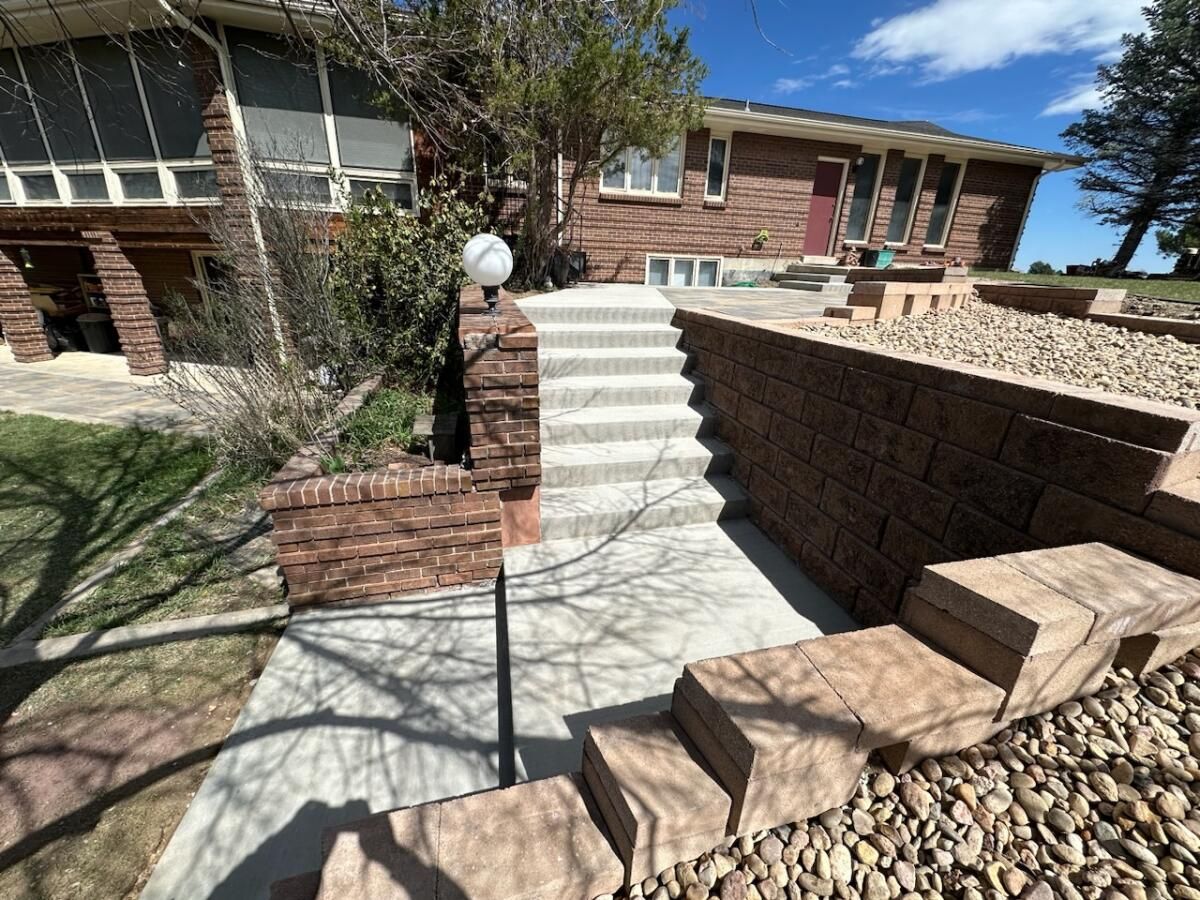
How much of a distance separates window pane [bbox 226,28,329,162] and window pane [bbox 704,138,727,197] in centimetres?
722

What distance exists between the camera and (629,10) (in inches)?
219

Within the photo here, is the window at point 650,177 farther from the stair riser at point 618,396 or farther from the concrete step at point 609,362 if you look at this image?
the stair riser at point 618,396

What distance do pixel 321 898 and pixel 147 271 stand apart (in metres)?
14.6

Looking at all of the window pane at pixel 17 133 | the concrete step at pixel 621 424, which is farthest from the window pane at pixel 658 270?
the window pane at pixel 17 133

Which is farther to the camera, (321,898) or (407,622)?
(407,622)

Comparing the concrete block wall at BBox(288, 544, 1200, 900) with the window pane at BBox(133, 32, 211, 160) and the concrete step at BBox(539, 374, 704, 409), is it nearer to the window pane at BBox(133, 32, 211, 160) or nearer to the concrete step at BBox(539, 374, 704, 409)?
the concrete step at BBox(539, 374, 704, 409)

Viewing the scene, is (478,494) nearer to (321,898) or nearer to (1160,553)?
(321,898)

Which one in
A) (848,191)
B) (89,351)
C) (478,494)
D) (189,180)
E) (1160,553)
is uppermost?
(848,191)

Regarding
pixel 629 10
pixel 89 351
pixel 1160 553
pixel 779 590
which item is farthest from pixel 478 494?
pixel 89 351

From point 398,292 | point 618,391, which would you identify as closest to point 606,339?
point 618,391

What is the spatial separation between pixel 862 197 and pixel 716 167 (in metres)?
3.82

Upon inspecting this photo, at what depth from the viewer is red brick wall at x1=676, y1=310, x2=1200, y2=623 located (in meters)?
1.69

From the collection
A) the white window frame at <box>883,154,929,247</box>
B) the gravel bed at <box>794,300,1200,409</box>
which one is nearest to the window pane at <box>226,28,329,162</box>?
the gravel bed at <box>794,300,1200,409</box>

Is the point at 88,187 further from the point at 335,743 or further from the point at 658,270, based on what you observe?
the point at 335,743
